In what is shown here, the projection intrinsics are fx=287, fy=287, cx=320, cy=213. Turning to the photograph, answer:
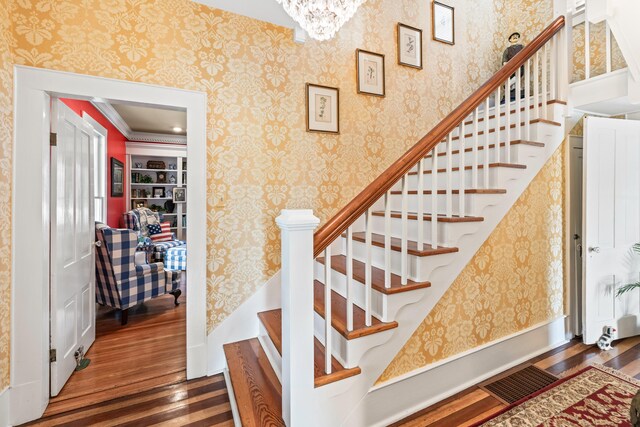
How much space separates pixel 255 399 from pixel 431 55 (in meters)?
3.39

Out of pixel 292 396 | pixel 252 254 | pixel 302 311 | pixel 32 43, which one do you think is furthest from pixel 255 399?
pixel 32 43

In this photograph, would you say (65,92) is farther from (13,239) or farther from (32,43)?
(13,239)

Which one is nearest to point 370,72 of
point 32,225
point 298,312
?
point 298,312

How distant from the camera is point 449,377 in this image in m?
1.95

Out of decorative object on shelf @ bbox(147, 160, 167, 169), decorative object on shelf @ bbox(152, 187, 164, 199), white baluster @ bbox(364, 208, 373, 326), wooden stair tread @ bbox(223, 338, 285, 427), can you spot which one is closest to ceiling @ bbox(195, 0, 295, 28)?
white baluster @ bbox(364, 208, 373, 326)

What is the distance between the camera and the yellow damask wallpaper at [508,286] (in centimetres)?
188

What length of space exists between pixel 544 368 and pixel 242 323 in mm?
2390

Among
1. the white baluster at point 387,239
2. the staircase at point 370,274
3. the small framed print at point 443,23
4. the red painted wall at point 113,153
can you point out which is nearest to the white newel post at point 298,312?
the staircase at point 370,274

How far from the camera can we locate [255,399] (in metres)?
1.62

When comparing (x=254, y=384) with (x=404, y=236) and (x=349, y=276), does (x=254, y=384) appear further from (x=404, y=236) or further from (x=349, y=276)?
(x=404, y=236)

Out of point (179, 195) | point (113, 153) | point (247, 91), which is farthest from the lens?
point (179, 195)

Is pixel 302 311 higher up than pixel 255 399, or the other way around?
pixel 302 311

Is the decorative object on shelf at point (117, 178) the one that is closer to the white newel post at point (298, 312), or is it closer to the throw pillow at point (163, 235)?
the throw pillow at point (163, 235)

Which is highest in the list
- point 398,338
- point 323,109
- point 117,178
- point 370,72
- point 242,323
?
point 370,72
